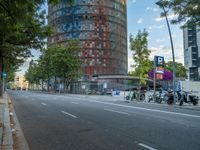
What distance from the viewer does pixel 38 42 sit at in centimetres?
2586

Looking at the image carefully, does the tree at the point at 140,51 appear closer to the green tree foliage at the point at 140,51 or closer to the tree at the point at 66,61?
the green tree foliage at the point at 140,51

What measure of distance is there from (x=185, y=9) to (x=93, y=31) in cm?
9528

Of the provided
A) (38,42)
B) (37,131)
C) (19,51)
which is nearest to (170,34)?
(38,42)

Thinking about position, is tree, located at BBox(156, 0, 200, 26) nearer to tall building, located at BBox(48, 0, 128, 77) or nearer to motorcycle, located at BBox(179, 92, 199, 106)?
motorcycle, located at BBox(179, 92, 199, 106)

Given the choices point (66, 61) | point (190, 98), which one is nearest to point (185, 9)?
point (190, 98)

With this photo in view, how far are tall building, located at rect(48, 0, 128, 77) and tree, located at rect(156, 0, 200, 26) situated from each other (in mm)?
90505

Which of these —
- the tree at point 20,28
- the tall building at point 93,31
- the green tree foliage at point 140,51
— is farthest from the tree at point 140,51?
the tall building at point 93,31

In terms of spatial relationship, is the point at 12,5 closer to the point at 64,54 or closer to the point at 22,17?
the point at 22,17

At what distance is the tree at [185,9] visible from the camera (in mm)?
18797

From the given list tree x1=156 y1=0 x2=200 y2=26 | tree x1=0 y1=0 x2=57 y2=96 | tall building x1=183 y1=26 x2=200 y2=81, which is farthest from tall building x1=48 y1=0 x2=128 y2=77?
tree x1=156 y1=0 x2=200 y2=26

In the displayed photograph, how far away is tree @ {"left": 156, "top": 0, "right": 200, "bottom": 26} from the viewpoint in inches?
740

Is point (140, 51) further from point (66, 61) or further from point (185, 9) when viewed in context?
point (66, 61)

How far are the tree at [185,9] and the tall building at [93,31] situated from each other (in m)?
90.5

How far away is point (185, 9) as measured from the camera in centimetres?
1933
